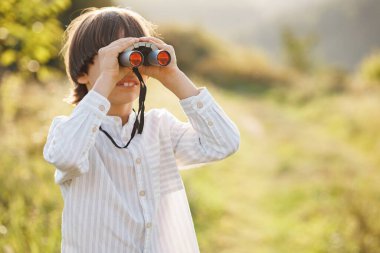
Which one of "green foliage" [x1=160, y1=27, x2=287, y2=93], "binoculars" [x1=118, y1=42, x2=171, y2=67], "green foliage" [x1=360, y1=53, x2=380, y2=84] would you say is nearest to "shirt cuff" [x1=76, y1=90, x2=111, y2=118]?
"binoculars" [x1=118, y1=42, x2=171, y2=67]

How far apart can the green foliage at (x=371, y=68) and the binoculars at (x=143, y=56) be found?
2099 centimetres

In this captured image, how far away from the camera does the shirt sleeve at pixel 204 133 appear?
2148mm

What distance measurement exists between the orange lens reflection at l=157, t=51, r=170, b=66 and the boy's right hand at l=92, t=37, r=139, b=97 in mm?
101

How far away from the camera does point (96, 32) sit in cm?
215

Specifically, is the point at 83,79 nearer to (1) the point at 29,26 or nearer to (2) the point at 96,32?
(2) the point at 96,32

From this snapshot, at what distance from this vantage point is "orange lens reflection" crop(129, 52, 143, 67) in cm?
189

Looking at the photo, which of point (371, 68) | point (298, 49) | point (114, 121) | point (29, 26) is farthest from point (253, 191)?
point (298, 49)

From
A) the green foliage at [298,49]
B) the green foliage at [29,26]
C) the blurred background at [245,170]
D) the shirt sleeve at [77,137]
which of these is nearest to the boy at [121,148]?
the shirt sleeve at [77,137]

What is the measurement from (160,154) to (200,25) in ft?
94.6

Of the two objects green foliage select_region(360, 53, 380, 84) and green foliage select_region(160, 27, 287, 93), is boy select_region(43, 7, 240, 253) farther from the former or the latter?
green foliage select_region(160, 27, 287, 93)

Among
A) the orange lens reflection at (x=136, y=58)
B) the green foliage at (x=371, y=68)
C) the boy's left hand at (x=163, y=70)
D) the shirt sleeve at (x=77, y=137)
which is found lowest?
the green foliage at (x=371, y=68)

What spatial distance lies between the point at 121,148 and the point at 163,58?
390 millimetres

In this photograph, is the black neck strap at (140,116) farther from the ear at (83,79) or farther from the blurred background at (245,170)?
the blurred background at (245,170)

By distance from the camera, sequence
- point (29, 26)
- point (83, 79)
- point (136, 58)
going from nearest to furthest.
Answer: point (136, 58) → point (83, 79) → point (29, 26)
